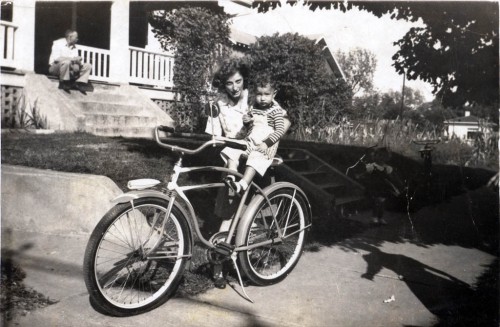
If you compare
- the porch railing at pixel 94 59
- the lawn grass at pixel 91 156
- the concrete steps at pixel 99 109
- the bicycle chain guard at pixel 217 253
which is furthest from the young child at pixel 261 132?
the porch railing at pixel 94 59

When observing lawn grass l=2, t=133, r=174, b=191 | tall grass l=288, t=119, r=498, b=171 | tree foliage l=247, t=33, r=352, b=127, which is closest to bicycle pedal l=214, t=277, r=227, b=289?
lawn grass l=2, t=133, r=174, b=191

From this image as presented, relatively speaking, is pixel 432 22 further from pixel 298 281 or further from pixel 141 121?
pixel 141 121

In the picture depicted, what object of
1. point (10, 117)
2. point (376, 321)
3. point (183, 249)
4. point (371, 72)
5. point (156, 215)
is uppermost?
point (371, 72)

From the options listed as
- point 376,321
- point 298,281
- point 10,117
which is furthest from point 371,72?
Answer: point 10,117

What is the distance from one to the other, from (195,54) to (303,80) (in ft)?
14.7

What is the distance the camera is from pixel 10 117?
26.8 feet

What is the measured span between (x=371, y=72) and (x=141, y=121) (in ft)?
17.3

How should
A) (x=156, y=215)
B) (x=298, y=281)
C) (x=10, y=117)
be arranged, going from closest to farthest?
(x=156, y=215) < (x=298, y=281) < (x=10, y=117)

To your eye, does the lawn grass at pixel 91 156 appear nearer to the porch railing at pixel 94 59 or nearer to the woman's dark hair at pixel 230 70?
the woman's dark hair at pixel 230 70

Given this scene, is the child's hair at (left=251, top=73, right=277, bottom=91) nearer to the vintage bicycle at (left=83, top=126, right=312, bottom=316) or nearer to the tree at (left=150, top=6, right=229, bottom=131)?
the vintage bicycle at (left=83, top=126, right=312, bottom=316)

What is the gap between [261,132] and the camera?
141 inches

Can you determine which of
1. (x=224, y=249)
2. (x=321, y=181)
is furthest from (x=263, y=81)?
(x=321, y=181)

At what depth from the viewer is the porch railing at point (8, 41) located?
8.22 metres

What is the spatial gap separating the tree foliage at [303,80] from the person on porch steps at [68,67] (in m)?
3.69
